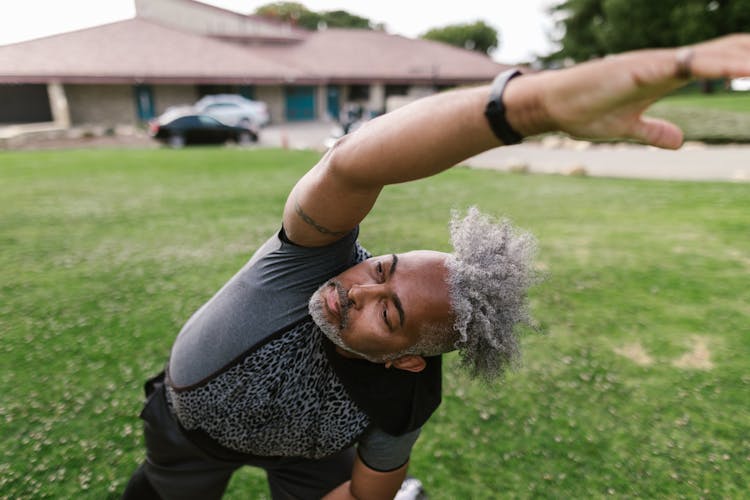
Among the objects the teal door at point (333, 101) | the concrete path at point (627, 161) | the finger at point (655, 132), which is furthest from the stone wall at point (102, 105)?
the finger at point (655, 132)

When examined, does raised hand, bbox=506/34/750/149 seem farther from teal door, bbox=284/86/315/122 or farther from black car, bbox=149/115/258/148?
teal door, bbox=284/86/315/122

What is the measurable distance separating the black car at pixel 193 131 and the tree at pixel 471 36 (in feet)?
187

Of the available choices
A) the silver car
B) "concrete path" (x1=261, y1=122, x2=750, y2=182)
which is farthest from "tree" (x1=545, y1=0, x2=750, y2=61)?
the silver car

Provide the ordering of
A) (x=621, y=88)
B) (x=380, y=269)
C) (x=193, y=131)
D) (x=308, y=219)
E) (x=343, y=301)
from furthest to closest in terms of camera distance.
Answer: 1. (x=193, y=131)
2. (x=380, y=269)
3. (x=343, y=301)
4. (x=308, y=219)
5. (x=621, y=88)

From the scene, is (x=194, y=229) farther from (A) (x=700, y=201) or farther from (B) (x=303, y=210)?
(A) (x=700, y=201)

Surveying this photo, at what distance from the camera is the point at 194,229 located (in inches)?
305

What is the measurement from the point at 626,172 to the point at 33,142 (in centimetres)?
2188

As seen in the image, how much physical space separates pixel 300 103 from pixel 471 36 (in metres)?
43.8

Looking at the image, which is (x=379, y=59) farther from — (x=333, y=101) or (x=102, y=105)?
(x=102, y=105)

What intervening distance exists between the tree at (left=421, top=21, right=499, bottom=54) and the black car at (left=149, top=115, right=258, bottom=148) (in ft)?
187

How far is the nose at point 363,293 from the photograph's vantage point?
167cm

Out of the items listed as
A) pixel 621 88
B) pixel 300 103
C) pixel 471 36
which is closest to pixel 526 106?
pixel 621 88

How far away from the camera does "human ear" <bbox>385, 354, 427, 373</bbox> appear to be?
1823 millimetres

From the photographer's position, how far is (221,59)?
1221 inches
